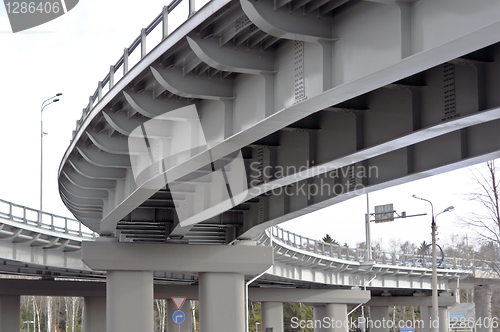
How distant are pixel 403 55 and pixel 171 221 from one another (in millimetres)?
15976

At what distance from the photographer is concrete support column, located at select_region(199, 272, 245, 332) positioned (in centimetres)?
2219

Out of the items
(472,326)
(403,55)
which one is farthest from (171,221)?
(472,326)

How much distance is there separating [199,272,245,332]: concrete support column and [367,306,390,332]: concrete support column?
42.0m

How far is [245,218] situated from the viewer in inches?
846

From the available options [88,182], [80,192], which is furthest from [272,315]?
[88,182]

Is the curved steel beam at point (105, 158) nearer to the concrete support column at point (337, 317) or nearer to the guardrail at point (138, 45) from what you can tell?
the guardrail at point (138, 45)

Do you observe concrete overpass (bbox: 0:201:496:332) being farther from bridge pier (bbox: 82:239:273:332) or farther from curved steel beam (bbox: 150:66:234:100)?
curved steel beam (bbox: 150:66:234:100)

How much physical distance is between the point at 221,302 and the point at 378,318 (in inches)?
1762

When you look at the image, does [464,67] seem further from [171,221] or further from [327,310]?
[327,310]

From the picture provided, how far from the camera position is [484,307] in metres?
56.0

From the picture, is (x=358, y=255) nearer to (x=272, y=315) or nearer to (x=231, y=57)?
(x=272, y=315)

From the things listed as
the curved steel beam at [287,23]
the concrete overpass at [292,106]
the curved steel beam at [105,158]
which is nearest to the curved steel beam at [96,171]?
the concrete overpass at [292,106]

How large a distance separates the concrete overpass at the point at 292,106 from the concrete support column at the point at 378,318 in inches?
1785

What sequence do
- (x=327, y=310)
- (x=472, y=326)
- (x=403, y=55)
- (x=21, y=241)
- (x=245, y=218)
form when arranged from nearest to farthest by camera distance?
(x=403, y=55), (x=245, y=218), (x=21, y=241), (x=327, y=310), (x=472, y=326)
